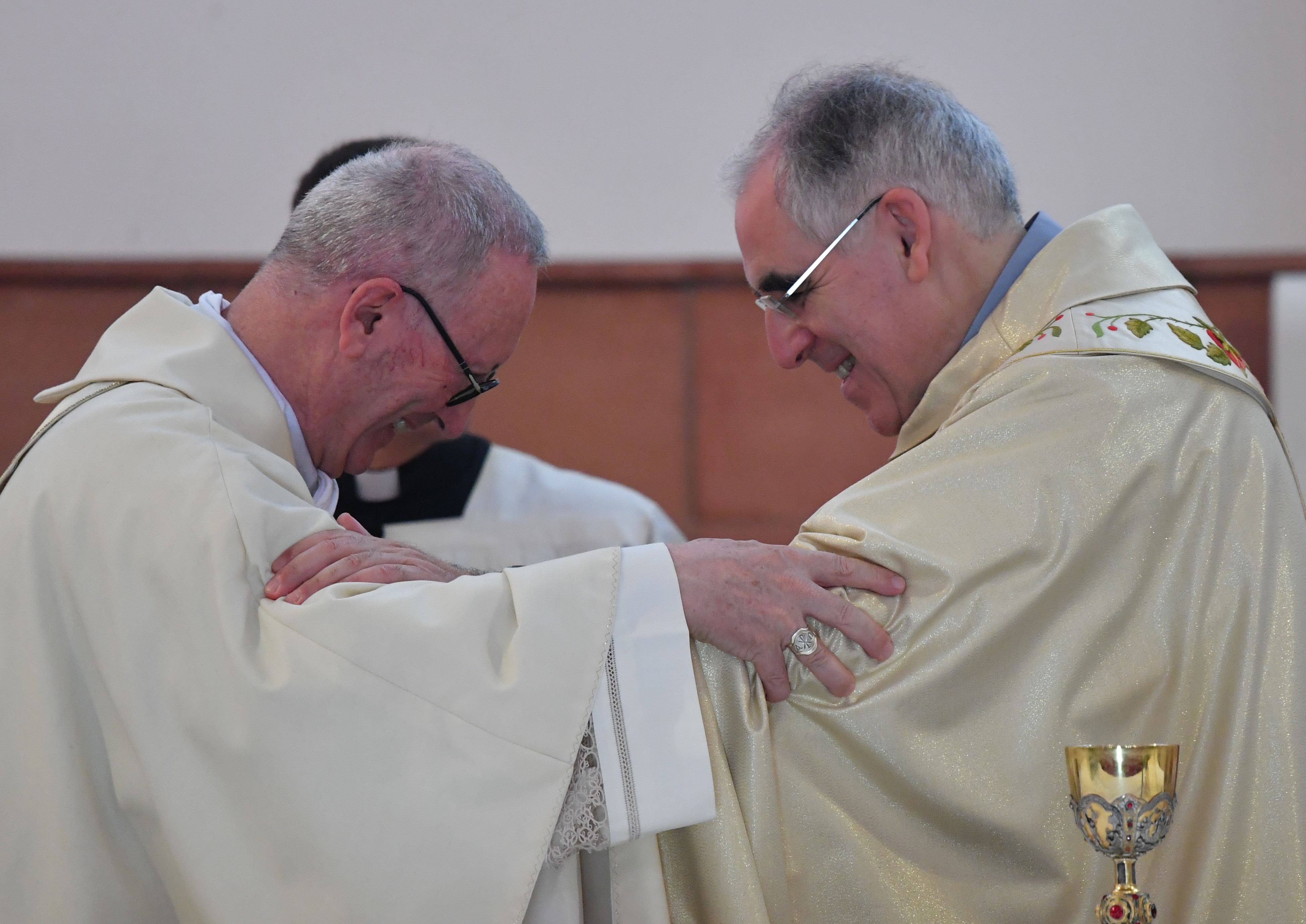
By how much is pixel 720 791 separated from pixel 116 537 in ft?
3.10

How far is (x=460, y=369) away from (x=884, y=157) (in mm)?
882

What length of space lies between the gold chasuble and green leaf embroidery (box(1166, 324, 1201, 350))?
12 centimetres

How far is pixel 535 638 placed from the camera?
6.11 ft

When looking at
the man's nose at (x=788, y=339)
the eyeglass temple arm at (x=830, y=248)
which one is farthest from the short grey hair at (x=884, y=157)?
the man's nose at (x=788, y=339)

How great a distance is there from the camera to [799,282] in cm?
247

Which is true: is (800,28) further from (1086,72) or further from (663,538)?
(663,538)

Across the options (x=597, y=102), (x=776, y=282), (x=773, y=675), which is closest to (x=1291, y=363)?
(x=597, y=102)

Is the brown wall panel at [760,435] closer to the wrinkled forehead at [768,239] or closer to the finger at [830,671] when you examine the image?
the wrinkled forehead at [768,239]

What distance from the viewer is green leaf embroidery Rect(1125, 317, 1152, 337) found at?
85.7 inches

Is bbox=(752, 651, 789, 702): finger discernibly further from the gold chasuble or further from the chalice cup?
the chalice cup

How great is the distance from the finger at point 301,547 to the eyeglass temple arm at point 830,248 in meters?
0.97

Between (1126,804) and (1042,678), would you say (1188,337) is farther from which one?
(1126,804)

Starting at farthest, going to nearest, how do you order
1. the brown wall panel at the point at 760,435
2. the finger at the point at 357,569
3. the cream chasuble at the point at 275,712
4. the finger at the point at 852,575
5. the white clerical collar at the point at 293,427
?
the brown wall panel at the point at 760,435, the white clerical collar at the point at 293,427, the finger at the point at 852,575, the finger at the point at 357,569, the cream chasuble at the point at 275,712

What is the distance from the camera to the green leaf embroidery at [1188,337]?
7.11ft
